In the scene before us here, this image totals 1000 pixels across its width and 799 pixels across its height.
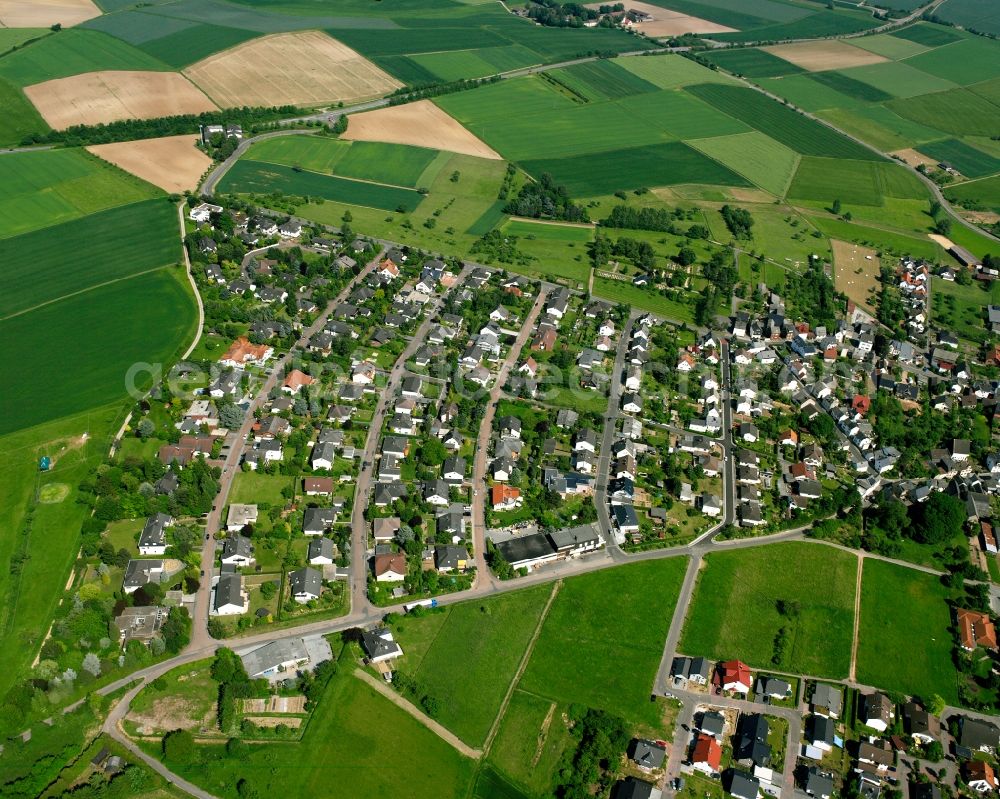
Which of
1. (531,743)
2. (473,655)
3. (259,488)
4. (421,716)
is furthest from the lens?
(259,488)

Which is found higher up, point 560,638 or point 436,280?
point 436,280

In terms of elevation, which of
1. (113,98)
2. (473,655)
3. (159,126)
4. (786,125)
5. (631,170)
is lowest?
(473,655)

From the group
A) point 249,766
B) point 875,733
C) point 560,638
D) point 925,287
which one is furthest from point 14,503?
point 925,287

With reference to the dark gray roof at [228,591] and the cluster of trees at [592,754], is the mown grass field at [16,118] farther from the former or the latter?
the cluster of trees at [592,754]

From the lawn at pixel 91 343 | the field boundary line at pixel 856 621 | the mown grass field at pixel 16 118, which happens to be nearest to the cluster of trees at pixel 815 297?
the field boundary line at pixel 856 621

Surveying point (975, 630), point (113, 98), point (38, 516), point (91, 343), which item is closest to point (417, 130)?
point (113, 98)

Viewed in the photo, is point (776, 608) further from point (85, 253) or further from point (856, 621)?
point (85, 253)

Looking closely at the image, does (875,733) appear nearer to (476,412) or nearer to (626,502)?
(626,502)
